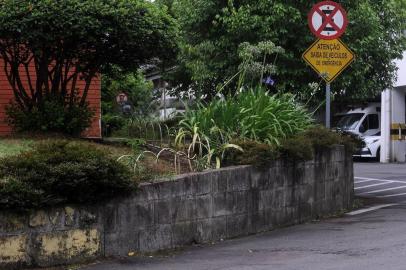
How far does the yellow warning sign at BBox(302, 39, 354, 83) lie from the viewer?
39.8ft

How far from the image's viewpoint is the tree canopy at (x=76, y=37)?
1002cm

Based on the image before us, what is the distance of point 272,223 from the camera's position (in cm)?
1019

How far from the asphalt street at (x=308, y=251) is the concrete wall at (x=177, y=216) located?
222 millimetres

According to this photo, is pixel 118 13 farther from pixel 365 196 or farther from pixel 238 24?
pixel 365 196

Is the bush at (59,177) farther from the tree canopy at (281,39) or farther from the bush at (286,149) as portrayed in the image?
the tree canopy at (281,39)

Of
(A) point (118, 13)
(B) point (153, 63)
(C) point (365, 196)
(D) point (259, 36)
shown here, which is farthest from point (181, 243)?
(C) point (365, 196)

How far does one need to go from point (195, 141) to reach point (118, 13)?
2321 millimetres

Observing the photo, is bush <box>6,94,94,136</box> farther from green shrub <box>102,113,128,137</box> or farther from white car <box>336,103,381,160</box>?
white car <box>336,103,381,160</box>

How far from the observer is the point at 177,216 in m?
8.57

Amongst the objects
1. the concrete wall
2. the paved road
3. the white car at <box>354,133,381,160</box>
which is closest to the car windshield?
→ the white car at <box>354,133,381,160</box>

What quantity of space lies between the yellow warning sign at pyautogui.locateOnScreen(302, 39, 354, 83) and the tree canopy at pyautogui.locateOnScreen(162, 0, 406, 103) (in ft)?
3.13

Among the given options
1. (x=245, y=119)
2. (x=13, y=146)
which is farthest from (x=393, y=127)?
(x=13, y=146)

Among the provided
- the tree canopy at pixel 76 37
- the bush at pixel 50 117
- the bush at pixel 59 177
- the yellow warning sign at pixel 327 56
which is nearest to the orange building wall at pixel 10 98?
the bush at pixel 50 117

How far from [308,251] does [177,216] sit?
5.59ft
